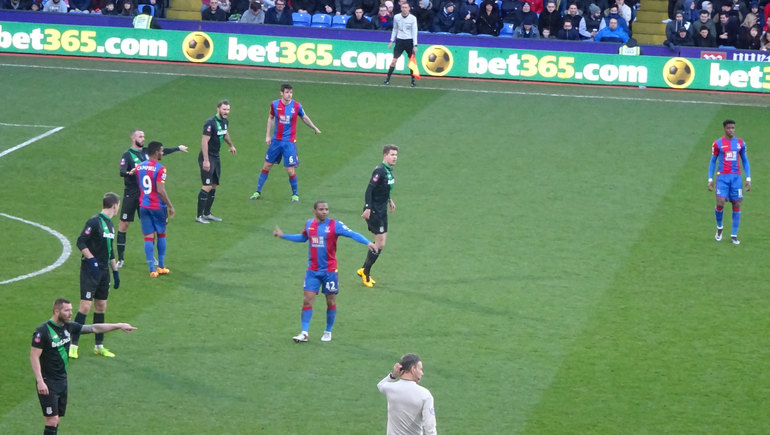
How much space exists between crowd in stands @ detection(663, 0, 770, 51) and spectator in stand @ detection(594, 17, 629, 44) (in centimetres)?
129

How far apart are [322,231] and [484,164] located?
1063 cm

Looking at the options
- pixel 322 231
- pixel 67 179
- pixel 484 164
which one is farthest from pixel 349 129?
pixel 322 231

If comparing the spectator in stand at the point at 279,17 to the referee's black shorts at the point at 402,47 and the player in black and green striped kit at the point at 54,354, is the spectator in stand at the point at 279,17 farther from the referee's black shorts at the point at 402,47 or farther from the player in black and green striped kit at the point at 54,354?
the player in black and green striped kit at the point at 54,354

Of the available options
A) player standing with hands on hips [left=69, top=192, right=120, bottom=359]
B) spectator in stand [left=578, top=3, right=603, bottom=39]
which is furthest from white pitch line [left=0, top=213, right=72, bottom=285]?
spectator in stand [left=578, top=3, right=603, bottom=39]

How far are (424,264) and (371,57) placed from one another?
48.8 feet

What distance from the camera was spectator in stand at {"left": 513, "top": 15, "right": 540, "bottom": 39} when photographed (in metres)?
35.3

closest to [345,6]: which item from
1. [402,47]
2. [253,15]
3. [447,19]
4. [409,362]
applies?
[253,15]

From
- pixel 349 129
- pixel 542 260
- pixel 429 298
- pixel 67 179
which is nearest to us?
pixel 429 298

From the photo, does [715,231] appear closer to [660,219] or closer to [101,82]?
[660,219]

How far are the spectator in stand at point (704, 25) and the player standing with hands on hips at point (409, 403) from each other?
25.6 m

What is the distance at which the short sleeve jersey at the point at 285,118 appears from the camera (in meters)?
23.5

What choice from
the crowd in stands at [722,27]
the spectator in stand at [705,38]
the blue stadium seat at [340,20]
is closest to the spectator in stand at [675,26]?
the crowd in stands at [722,27]

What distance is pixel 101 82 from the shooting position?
3288 centimetres

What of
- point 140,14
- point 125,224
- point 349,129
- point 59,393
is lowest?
point 59,393
